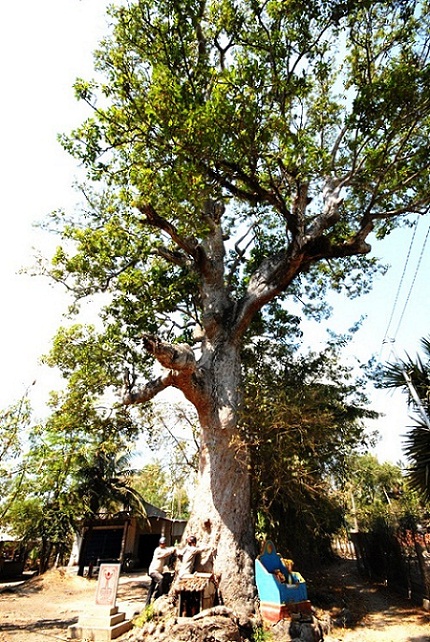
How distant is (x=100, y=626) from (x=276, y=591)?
3019 mm

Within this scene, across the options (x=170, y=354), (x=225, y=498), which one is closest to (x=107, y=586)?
(x=225, y=498)

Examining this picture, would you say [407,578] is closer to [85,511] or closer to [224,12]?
[85,511]

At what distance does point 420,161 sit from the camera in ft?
26.3

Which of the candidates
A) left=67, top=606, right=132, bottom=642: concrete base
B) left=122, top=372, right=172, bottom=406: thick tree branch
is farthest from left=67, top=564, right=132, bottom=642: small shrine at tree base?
left=122, top=372, right=172, bottom=406: thick tree branch

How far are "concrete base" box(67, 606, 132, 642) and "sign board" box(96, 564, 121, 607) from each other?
0.14 m

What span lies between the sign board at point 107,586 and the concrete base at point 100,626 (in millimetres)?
138

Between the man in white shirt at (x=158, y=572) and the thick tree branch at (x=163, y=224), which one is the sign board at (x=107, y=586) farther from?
the thick tree branch at (x=163, y=224)

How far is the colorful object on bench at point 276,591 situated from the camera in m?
6.28

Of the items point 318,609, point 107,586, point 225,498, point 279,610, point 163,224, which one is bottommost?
point 318,609

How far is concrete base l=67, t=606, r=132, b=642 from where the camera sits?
652 centimetres

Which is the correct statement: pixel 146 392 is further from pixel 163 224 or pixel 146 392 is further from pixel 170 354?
pixel 163 224

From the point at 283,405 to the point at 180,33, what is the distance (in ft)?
24.1

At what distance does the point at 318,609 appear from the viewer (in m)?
8.16

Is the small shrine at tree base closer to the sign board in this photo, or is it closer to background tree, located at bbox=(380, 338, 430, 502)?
the sign board
